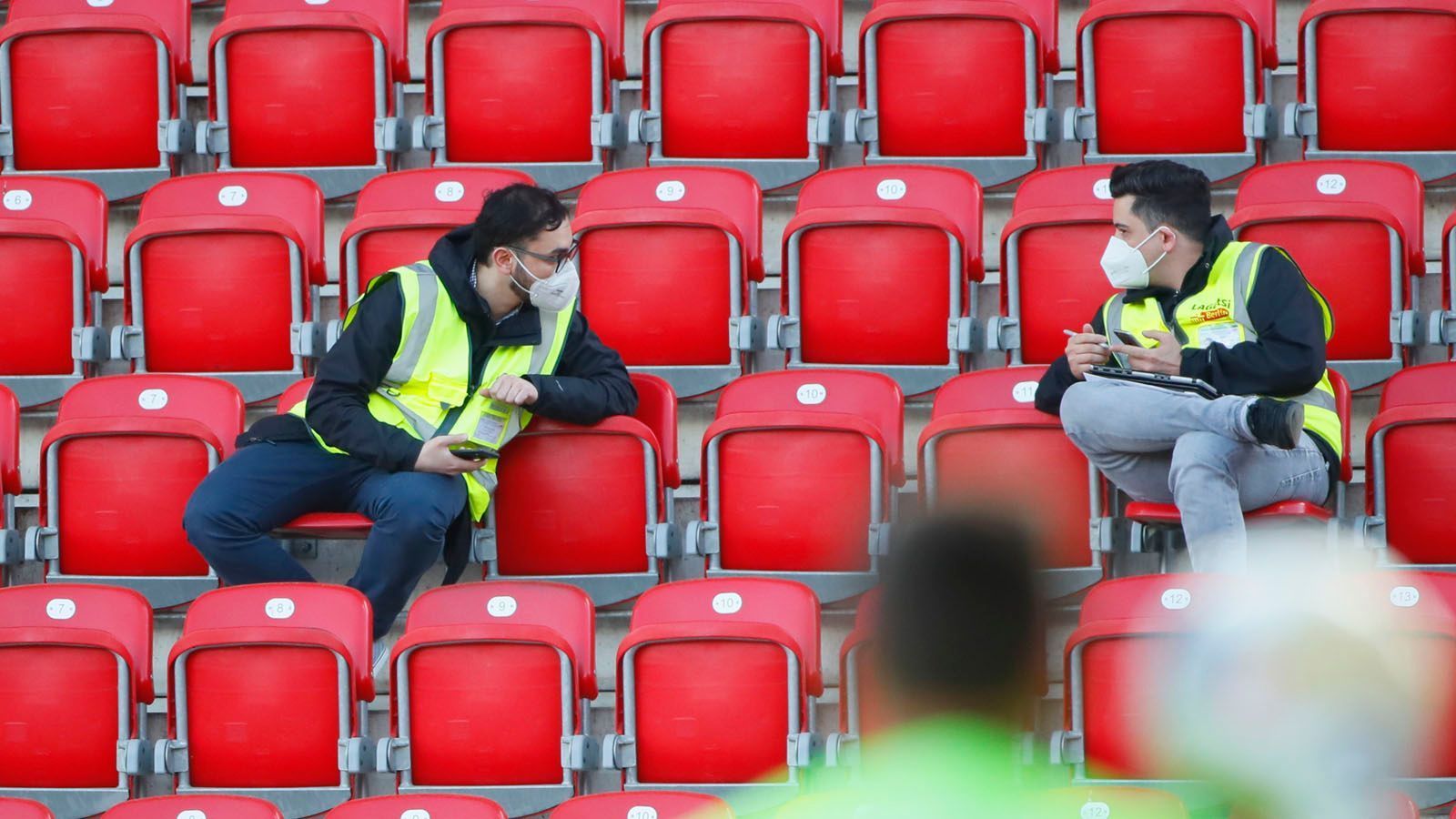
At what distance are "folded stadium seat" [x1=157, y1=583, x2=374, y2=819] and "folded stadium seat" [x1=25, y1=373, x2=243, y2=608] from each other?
18.1 inches

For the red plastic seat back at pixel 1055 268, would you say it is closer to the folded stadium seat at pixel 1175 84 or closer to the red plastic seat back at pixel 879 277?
the red plastic seat back at pixel 879 277

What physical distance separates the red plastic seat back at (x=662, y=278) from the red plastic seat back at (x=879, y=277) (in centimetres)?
15

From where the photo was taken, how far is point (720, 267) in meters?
4.49

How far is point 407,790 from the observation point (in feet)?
12.2

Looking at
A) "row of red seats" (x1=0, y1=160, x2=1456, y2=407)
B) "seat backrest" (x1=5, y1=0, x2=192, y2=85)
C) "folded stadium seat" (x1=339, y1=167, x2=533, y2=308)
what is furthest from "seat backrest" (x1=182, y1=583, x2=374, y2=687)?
"seat backrest" (x1=5, y1=0, x2=192, y2=85)

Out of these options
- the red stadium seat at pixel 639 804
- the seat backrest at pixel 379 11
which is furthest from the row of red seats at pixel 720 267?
the red stadium seat at pixel 639 804

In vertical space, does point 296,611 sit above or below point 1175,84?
below

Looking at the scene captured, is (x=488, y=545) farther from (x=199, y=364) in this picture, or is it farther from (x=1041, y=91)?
(x=1041, y=91)

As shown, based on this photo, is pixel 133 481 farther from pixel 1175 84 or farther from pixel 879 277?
pixel 1175 84

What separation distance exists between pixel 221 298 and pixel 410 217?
1.56 feet

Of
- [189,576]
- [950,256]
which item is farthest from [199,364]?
[950,256]

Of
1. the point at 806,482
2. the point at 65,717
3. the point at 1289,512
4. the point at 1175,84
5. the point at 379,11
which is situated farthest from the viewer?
the point at 379,11

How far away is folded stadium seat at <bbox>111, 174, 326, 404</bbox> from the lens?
4621 mm

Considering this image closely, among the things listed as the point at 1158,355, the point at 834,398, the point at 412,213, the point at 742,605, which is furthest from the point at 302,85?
the point at 1158,355
